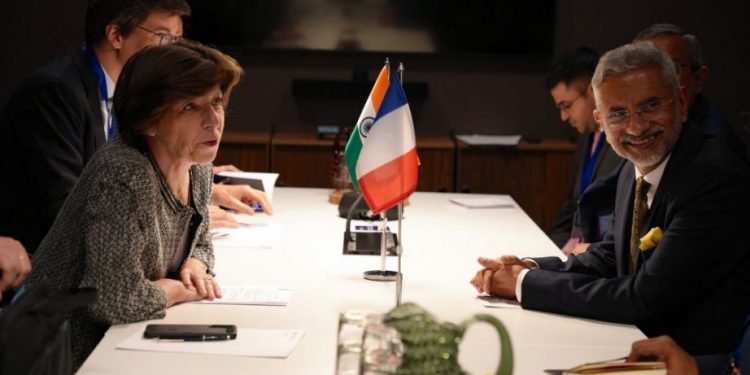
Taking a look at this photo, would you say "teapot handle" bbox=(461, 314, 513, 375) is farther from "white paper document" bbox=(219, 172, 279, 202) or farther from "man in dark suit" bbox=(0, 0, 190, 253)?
"white paper document" bbox=(219, 172, 279, 202)

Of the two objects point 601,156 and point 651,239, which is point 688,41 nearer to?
point 601,156

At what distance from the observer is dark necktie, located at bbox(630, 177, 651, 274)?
278 centimetres

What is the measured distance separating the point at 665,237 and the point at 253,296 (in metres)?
1.04

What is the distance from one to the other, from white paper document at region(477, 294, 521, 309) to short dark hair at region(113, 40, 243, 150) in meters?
0.89

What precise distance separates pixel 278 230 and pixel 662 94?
1506mm

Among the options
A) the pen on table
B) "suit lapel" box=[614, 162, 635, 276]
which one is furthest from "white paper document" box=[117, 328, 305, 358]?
"suit lapel" box=[614, 162, 635, 276]

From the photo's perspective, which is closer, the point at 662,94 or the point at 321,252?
the point at 662,94

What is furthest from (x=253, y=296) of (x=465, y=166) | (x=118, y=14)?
(x=465, y=166)

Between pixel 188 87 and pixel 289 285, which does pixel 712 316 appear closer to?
pixel 289 285

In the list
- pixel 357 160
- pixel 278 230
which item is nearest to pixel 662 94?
pixel 357 160

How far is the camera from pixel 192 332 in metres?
2.18

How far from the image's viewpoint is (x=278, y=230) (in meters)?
3.68

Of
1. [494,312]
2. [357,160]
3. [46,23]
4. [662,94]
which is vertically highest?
[46,23]

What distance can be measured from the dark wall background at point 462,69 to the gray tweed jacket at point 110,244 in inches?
176
